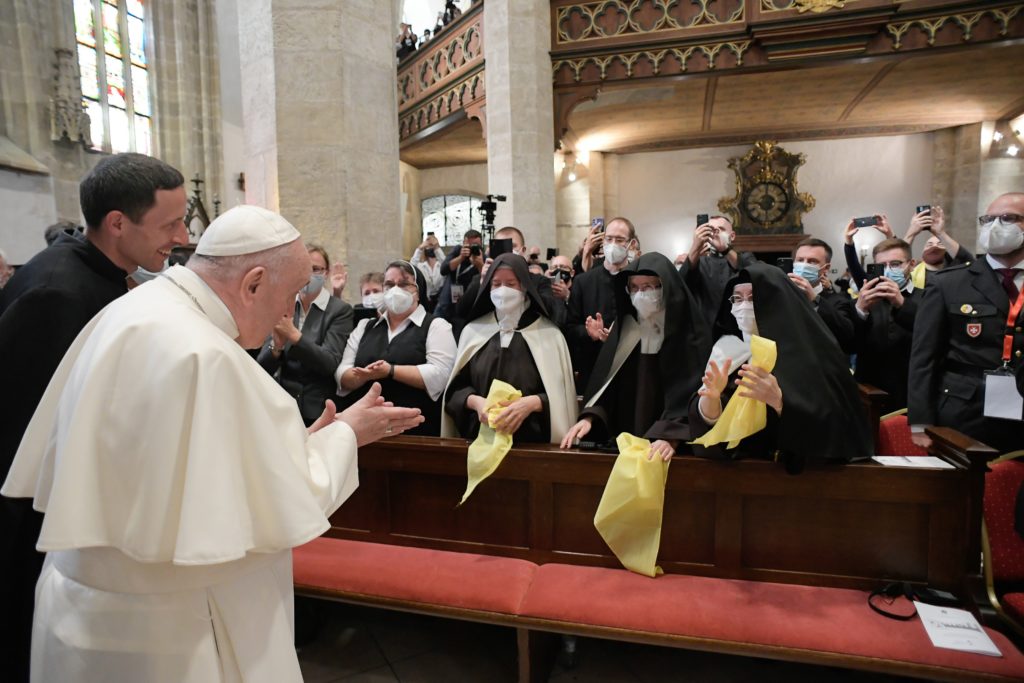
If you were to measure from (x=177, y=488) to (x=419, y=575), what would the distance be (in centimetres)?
161

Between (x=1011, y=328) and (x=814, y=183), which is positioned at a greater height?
(x=814, y=183)

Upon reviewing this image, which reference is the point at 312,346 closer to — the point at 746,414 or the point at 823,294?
the point at 746,414

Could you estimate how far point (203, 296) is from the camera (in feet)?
4.78

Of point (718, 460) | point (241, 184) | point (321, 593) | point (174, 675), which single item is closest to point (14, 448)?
point (174, 675)

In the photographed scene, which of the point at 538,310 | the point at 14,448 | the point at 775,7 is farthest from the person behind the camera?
the point at 775,7

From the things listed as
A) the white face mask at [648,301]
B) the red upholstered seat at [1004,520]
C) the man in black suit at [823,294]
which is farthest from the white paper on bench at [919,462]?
the man in black suit at [823,294]

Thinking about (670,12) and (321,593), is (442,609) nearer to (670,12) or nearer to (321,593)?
(321,593)

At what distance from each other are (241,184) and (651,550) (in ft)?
48.8

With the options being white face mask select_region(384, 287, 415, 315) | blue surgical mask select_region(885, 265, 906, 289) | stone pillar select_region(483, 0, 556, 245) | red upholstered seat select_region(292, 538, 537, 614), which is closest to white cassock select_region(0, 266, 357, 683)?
red upholstered seat select_region(292, 538, 537, 614)

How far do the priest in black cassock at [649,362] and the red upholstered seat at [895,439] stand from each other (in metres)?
1.55

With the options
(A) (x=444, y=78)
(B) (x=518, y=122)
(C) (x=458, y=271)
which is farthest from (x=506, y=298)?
(A) (x=444, y=78)

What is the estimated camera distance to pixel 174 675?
1325 mm

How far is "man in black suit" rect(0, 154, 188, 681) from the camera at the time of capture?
1803mm

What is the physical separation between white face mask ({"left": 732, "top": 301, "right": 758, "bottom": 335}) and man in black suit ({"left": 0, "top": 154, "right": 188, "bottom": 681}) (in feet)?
7.38
